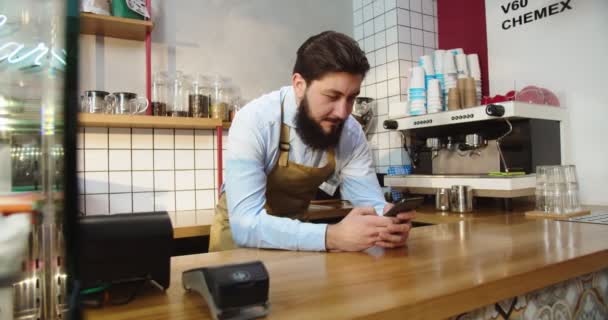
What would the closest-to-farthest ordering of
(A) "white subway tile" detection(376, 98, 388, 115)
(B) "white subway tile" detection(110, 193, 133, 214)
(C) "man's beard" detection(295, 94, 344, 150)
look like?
(C) "man's beard" detection(295, 94, 344, 150) < (B) "white subway tile" detection(110, 193, 133, 214) < (A) "white subway tile" detection(376, 98, 388, 115)

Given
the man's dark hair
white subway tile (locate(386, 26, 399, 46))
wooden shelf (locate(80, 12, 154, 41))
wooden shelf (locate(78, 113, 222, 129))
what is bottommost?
wooden shelf (locate(78, 113, 222, 129))

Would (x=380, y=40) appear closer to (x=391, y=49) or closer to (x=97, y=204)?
(x=391, y=49)

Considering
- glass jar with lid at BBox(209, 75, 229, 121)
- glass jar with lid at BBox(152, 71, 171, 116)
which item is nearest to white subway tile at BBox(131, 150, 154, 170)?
glass jar with lid at BBox(152, 71, 171, 116)

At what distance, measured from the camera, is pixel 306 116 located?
137cm

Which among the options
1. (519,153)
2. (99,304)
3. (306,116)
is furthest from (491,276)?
(519,153)

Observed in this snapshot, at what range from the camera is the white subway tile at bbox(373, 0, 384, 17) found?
2.83 meters

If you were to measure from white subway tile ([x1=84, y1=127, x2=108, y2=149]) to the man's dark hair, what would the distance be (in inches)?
52.7

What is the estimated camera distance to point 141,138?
223cm

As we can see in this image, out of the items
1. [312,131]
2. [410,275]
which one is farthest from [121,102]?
[410,275]

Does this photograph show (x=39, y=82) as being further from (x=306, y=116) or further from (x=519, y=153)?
(x=519, y=153)

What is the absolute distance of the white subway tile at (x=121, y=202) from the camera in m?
2.15

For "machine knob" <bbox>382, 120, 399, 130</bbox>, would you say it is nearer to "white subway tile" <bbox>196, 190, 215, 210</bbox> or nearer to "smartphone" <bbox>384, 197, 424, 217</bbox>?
"white subway tile" <bbox>196, 190, 215, 210</bbox>

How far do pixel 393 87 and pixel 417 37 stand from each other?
41 centimetres

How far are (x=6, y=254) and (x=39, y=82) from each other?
0.12 meters
